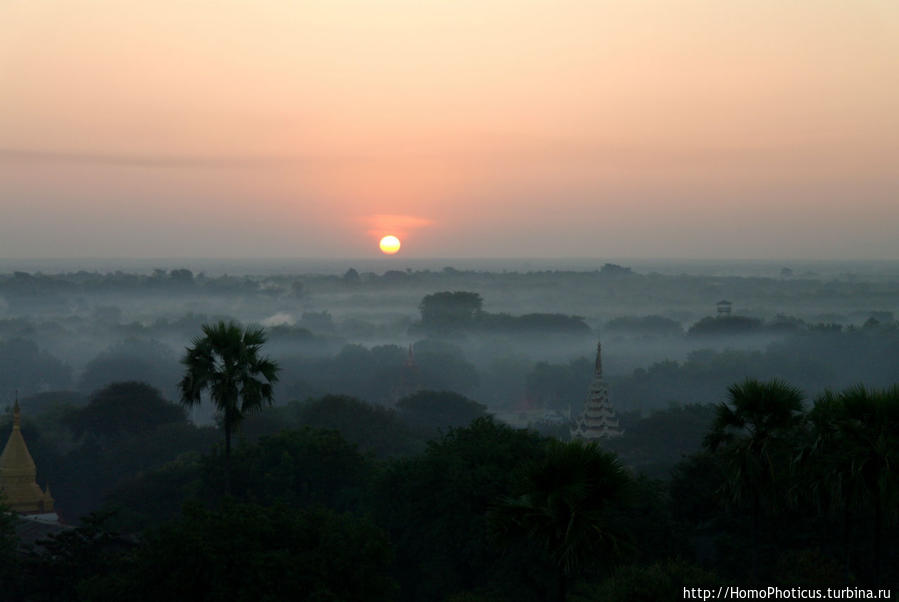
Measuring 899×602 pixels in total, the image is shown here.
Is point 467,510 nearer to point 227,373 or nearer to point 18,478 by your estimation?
point 227,373

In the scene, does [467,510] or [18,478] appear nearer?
[467,510]

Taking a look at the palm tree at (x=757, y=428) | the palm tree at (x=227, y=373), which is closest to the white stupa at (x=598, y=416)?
the palm tree at (x=227, y=373)

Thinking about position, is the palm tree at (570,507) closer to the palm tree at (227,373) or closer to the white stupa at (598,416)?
the palm tree at (227,373)

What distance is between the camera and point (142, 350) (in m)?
149

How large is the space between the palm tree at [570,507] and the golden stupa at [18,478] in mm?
26581

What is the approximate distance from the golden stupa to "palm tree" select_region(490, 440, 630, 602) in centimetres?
2658

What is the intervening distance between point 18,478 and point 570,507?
28.1 meters

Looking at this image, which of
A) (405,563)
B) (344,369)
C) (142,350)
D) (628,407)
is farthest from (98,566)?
(142,350)

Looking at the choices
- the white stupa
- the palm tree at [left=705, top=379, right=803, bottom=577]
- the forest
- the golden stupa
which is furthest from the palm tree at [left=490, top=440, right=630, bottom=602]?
the white stupa

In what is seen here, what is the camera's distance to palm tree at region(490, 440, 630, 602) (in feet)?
57.6

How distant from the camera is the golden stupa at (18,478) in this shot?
38.8 m

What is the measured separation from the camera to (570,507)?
1756 cm

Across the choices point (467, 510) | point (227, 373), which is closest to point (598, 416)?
point (467, 510)

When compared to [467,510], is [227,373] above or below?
above
